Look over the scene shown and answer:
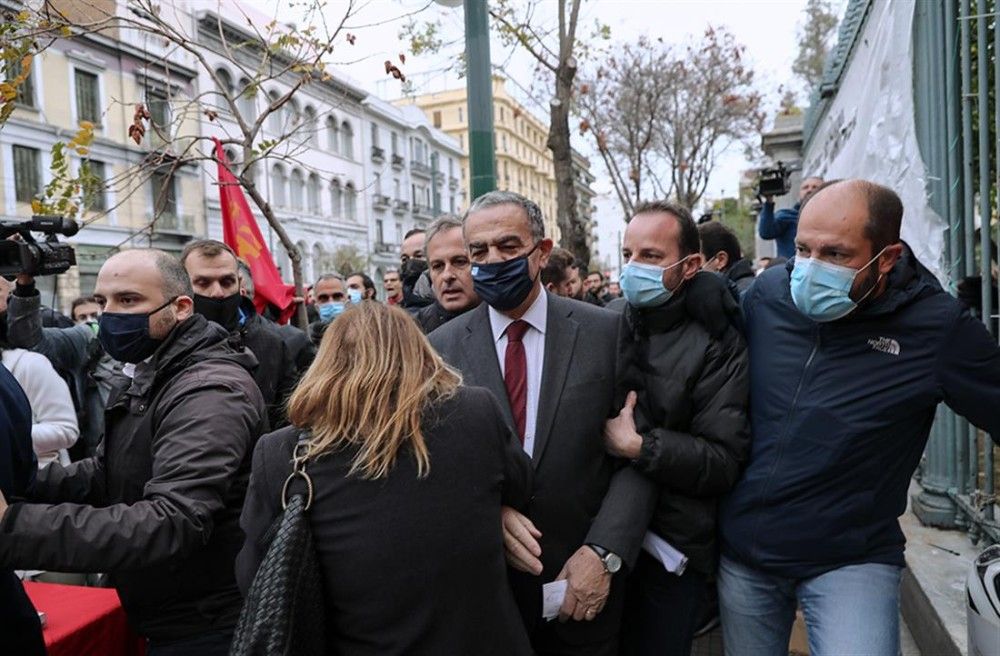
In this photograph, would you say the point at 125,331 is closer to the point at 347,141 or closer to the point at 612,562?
the point at 612,562

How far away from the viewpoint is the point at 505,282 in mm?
2502

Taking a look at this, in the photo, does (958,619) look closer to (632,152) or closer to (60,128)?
(632,152)

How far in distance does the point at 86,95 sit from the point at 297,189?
12.9 meters

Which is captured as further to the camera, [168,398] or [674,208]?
[674,208]

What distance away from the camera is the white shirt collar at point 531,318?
2.55 metres

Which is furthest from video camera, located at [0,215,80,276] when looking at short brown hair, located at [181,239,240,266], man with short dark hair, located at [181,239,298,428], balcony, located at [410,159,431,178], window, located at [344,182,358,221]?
balcony, located at [410,159,431,178]

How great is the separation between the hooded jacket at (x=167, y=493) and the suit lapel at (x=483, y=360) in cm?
69

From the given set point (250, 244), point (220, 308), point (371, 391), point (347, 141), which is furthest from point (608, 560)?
point (347, 141)

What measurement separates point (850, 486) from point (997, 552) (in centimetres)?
39

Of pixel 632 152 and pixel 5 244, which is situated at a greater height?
pixel 632 152

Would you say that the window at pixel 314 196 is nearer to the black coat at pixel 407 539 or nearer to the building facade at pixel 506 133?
the building facade at pixel 506 133

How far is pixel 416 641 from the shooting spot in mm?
1767

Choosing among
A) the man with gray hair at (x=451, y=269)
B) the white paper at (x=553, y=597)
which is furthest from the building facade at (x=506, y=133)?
the white paper at (x=553, y=597)

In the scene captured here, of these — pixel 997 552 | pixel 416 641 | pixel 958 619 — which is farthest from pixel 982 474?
pixel 416 641
